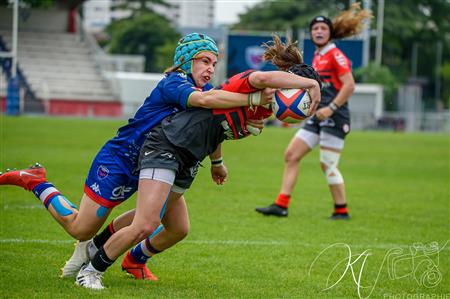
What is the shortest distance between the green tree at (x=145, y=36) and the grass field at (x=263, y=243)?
5769 cm

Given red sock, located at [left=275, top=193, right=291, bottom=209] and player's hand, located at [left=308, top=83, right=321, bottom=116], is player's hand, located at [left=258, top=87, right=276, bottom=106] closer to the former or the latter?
player's hand, located at [left=308, top=83, right=321, bottom=116]

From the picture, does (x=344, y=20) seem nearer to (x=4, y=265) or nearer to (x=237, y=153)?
(x=4, y=265)

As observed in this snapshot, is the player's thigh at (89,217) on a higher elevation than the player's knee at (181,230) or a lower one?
higher

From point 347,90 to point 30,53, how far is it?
127ft

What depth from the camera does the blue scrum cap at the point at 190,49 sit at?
5906 mm

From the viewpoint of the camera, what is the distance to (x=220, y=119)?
5.76 meters

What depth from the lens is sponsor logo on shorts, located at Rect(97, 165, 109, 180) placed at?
5977mm

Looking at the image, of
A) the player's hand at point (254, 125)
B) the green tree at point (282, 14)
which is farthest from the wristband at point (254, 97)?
the green tree at point (282, 14)

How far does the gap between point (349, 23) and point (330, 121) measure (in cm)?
123

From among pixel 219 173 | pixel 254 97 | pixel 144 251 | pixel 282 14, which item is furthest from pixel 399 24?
pixel 254 97

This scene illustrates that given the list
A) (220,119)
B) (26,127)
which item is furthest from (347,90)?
(26,127)

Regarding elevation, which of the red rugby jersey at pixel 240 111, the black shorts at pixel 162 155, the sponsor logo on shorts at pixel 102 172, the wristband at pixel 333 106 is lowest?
the sponsor logo on shorts at pixel 102 172

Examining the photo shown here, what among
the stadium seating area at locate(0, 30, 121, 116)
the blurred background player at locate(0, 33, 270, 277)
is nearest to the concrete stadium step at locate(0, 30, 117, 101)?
the stadium seating area at locate(0, 30, 121, 116)

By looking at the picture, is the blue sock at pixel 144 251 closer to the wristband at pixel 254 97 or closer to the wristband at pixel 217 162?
the wristband at pixel 217 162
